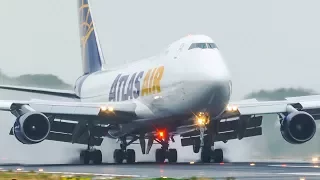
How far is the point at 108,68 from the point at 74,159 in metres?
6.88

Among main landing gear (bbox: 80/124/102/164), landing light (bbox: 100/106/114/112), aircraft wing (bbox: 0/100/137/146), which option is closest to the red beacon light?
aircraft wing (bbox: 0/100/137/146)

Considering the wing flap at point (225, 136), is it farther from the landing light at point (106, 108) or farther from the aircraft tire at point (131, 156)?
the landing light at point (106, 108)

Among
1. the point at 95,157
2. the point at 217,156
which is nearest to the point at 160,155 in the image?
the point at 95,157

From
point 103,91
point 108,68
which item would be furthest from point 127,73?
point 108,68

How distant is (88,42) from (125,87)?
41.2ft

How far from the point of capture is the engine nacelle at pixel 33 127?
42.0m

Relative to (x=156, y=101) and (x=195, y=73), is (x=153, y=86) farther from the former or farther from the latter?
(x=195, y=73)

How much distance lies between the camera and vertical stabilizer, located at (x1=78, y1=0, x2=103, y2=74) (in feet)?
191

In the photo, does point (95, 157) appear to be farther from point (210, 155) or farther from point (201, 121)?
point (201, 121)

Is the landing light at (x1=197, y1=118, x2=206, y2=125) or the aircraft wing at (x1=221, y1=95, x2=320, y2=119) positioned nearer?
the landing light at (x1=197, y1=118, x2=206, y2=125)

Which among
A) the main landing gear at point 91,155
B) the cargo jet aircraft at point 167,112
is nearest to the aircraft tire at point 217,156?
the cargo jet aircraft at point 167,112

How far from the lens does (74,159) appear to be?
50.3 meters

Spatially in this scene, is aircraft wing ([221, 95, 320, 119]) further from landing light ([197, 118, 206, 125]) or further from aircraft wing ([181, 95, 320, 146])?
landing light ([197, 118, 206, 125])

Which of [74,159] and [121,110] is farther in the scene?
[74,159]
